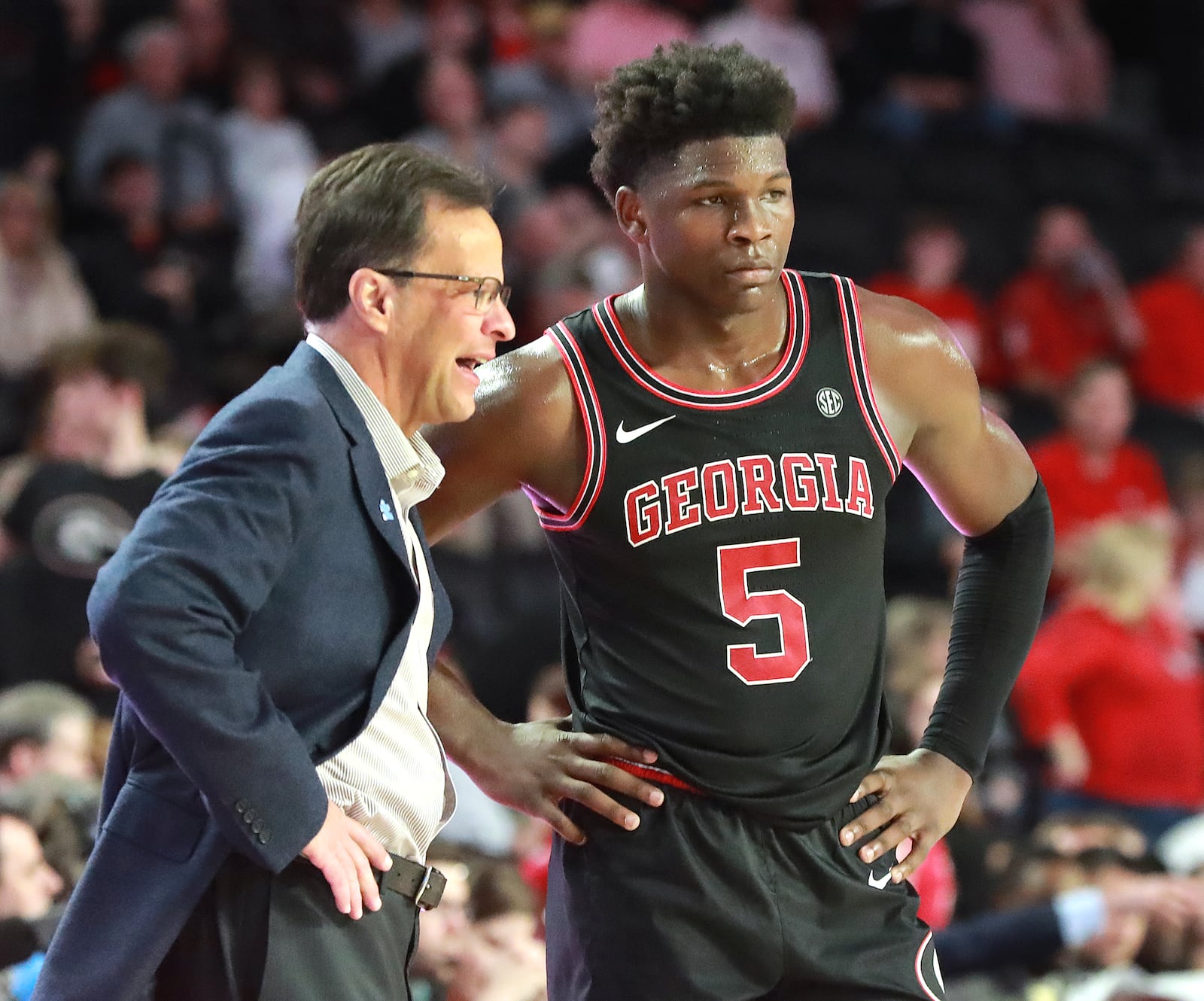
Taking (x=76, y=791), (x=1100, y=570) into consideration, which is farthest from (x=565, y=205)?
(x=76, y=791)

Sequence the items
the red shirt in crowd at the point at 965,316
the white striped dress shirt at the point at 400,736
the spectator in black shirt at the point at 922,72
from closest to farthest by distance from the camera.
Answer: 1. the white striped dress shirt at the point at 400,736
2. the red shirt in crowd at the point at 965,316
3. the spectator in black shirt at the point at 922,72

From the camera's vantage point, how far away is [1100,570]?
731 centimetres

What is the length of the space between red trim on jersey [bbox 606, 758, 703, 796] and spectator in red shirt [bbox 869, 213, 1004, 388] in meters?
6.84

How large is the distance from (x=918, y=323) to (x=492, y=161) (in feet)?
21.4

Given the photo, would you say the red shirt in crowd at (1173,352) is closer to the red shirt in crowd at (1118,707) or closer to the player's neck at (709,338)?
the red shirt in crowd at (1118,707)

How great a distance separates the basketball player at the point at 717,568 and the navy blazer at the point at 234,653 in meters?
0.52

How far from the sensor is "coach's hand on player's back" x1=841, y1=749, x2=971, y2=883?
2883mm

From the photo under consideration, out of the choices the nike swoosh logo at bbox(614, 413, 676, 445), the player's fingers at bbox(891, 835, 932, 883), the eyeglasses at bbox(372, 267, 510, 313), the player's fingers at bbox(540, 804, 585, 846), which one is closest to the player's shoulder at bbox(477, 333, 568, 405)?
the nike swoosh logo at bbox(614, 413, 676, 445)

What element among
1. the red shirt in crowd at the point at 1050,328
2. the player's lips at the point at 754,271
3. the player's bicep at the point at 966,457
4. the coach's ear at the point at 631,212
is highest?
the coach's ear at the point at 631,212

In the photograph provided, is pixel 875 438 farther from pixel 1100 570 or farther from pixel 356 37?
pixel 356 37

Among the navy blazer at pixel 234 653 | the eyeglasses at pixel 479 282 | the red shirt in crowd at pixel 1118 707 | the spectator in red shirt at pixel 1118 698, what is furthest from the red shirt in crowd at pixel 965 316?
the navy blazer at pixel 234 653

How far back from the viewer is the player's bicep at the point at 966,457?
3025 millimetres

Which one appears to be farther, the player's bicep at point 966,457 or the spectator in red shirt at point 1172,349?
the spectator in red shirt at point 1172,349

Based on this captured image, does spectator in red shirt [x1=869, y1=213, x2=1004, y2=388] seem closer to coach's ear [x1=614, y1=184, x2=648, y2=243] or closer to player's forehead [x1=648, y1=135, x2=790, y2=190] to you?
coach's ear [x1=614, y1=184, x2=648, y2=243]
